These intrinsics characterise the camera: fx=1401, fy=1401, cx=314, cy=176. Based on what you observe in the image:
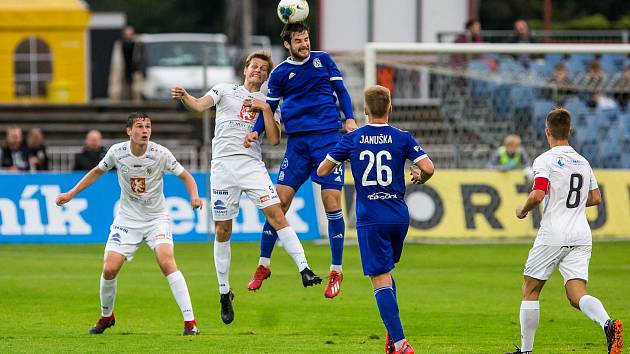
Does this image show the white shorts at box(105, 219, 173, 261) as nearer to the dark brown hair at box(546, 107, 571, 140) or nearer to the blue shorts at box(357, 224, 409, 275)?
the blue shorts at box(357, 224, 409, 275)

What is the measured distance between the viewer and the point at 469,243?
23875 mm

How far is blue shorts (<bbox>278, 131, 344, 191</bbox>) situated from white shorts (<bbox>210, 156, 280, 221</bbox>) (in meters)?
0.23

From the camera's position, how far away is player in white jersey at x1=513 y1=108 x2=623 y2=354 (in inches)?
452

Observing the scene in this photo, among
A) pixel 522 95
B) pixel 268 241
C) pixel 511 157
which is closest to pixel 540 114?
pixel 522 95

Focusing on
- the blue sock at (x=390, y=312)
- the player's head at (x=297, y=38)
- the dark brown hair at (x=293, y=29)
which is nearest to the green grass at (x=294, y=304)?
the blue sock at (x=390, y=312)

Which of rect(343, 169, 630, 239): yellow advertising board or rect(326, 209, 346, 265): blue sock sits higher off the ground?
rect(326, 209, 346, 265): blue sock

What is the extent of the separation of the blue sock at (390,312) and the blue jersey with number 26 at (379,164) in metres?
0.58

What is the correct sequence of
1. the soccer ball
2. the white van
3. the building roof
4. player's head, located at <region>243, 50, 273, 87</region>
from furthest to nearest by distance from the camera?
the building roof < the white van < player's head, located at <region>243, 50, 273, 87</region> < the soccer ball

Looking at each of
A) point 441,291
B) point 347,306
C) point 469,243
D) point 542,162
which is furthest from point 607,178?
point 542,162

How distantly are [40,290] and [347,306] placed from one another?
4172 mm

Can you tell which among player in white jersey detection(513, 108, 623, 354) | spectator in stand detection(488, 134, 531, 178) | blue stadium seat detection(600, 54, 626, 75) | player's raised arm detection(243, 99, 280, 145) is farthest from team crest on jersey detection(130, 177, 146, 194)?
blue stadium seat detection(600, 54, 626, 75)

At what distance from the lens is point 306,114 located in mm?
13758

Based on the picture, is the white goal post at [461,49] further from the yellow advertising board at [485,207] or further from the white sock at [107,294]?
the white sock at [107,294]

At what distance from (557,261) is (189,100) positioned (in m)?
3.84
